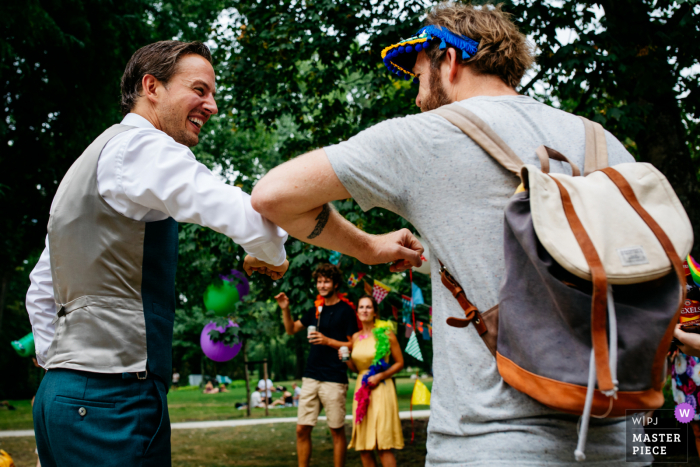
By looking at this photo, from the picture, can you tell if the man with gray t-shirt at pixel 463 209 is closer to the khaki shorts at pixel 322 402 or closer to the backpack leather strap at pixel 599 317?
the backpack leather strap at pixel 599 317

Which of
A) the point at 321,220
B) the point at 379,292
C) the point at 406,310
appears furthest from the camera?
the point at 406,310

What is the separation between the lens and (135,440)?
5.52 feet

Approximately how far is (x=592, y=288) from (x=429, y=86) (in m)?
0.79

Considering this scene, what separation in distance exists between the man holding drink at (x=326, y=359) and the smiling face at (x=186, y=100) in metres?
4.56

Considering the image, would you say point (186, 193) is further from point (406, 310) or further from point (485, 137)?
point (406, 310)

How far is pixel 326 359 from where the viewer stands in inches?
264

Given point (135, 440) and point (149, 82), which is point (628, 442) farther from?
point (149, 82)

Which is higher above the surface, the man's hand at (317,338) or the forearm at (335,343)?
the man's hand at (317,338)

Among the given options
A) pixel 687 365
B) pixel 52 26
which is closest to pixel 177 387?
pixel 52 26

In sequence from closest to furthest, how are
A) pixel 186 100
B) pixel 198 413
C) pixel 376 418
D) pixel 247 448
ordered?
1. pixel 186 100
2. pixel 376 418
3. pixel 247 448
4. pixel 198 413

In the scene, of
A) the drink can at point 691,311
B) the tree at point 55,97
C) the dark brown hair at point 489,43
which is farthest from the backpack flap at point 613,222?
the tree at point 55,97

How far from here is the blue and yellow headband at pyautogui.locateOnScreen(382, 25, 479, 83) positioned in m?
A: 1.54

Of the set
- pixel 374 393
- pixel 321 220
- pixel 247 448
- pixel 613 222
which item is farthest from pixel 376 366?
pixel 613 222

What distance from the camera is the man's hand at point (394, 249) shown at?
1.85m
